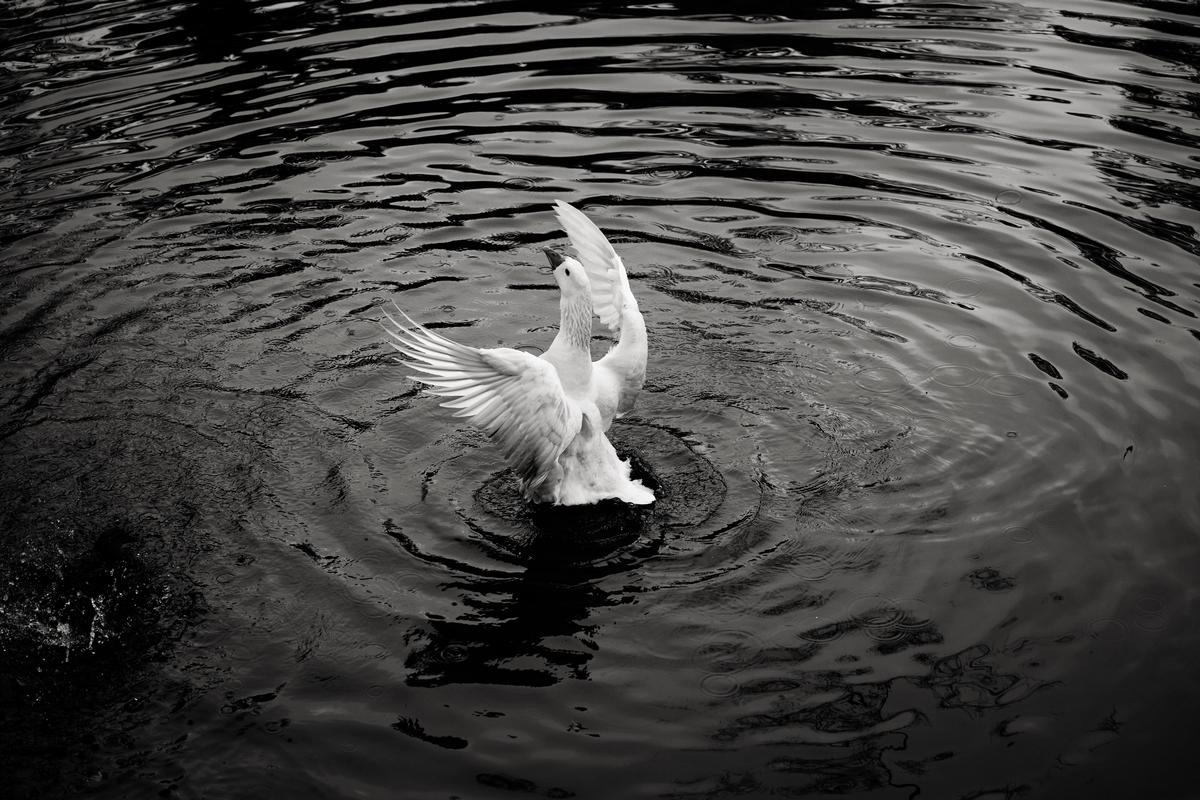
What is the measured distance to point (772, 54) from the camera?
44.4 ft

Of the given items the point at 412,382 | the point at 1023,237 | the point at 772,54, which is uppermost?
the point at 772,54

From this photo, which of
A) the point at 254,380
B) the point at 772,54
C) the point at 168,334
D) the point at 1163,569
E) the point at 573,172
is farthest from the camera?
the point at 772,54

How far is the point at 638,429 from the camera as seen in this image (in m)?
7.74

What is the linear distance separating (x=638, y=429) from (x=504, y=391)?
1694 millimetres

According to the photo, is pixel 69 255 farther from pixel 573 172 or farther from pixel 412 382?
pixel 573 172

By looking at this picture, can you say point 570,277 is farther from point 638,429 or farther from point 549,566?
point 549,566

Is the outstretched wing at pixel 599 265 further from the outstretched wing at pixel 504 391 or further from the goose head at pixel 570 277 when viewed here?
the outstretched wing at pixel 504 391

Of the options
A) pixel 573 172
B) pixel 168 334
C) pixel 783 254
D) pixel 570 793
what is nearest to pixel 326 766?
pixel 570 793

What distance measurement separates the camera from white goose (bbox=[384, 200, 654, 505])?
625 cm

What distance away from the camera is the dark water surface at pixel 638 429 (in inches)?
211

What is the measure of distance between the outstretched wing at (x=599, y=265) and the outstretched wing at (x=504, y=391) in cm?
120

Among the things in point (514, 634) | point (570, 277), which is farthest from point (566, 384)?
point (514, 634)

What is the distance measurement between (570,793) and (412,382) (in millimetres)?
4034

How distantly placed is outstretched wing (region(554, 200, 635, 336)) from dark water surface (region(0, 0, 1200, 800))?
94 cm
